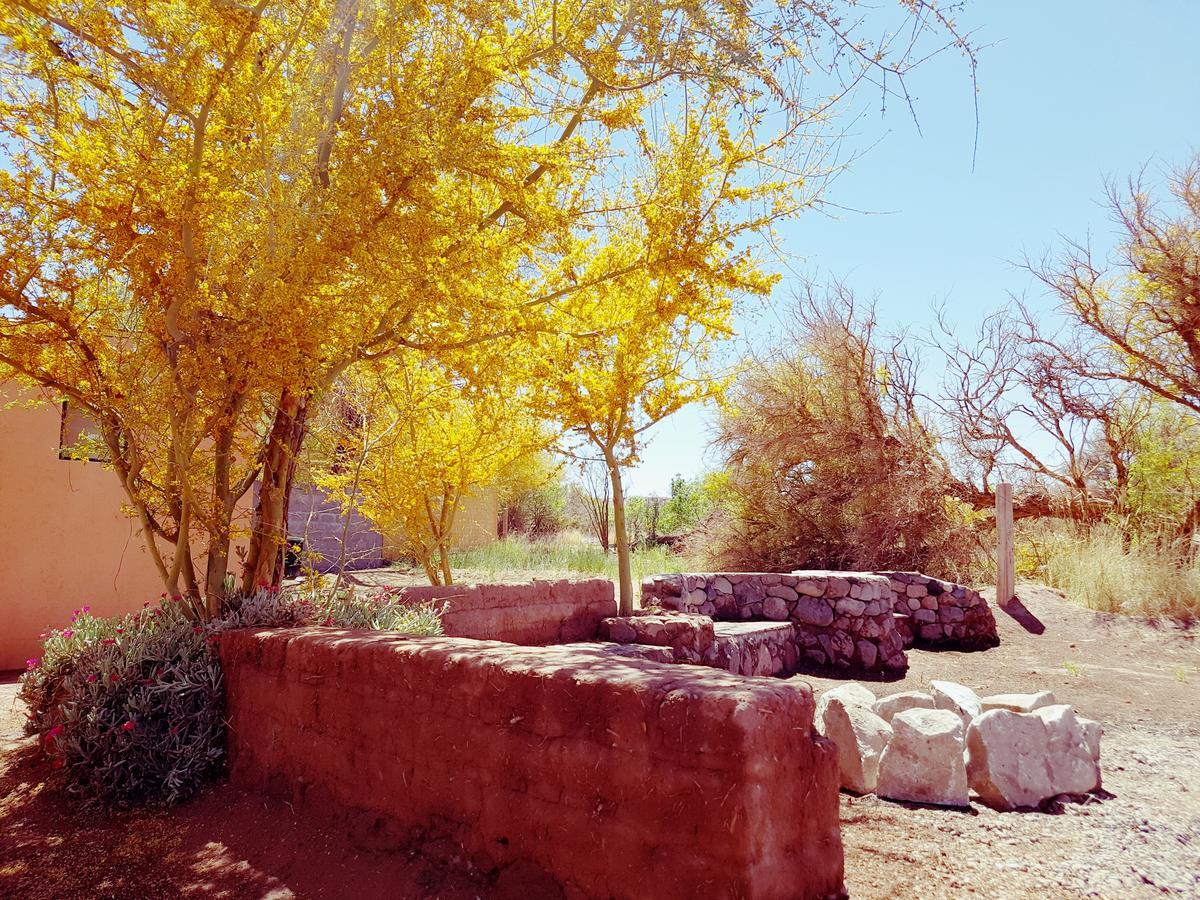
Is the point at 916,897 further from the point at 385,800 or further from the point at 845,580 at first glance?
the point at 845,580

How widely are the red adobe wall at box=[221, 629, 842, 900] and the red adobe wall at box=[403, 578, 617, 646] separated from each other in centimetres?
211

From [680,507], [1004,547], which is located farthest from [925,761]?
[680,507]

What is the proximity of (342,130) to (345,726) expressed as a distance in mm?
3261

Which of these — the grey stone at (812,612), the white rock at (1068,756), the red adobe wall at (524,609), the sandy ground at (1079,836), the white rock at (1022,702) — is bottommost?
the sandy ground at (1079,836)

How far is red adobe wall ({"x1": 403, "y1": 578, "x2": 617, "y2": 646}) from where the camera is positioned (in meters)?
6.31

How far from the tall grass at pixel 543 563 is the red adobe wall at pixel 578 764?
26.9ft

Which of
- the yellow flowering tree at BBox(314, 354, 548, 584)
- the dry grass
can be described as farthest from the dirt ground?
the dry grass

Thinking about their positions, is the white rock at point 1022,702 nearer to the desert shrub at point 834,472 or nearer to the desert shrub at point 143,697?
the desert shrub at point 143,697

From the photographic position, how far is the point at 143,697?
4.25 meters

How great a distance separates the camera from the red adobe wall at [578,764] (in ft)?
7.92

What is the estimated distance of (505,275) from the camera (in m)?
5.41

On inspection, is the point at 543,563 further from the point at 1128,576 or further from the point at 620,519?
the point at 1128,576

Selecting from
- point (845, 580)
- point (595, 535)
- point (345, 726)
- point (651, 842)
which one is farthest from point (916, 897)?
point (595, 535)

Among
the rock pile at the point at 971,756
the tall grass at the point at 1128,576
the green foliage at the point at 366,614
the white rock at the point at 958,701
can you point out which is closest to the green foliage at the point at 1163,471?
the tall grass at the point at 1128,576
